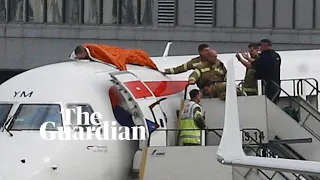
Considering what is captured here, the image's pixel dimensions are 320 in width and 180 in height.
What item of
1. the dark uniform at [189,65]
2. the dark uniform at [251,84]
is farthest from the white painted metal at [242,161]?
the dark uniform at [251,84]

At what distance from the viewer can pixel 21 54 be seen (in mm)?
36750

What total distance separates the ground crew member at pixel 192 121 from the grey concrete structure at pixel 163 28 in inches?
861

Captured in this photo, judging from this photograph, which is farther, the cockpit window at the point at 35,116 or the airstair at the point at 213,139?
the airstair at the point at 213,139

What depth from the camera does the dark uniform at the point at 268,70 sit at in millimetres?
14852

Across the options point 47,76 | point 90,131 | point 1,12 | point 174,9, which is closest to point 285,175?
point 90,131

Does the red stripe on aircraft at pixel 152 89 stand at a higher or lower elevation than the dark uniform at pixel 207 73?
lower

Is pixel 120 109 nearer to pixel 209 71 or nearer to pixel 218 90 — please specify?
pixel 218 90

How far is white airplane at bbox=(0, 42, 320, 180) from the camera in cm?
1180

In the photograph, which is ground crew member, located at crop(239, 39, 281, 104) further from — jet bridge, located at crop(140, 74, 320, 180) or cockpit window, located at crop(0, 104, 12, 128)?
cockpit window, located at crop(0, 104, 12, 128)

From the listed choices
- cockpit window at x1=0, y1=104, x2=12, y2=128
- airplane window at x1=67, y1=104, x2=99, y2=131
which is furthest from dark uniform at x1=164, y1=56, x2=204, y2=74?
cockpit window at x1=0, y1=104, x2=12, y2=128

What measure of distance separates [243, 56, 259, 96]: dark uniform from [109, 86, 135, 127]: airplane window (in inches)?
119

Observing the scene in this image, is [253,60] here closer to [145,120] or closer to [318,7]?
[145,120]

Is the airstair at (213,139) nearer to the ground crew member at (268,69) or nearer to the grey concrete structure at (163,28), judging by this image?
the ground crew member at (268,69)

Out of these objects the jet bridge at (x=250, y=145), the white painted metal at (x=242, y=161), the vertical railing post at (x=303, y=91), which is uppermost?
the white painted metal at (x=242, y=161)
